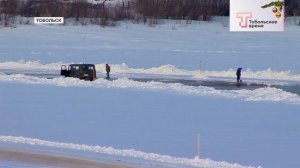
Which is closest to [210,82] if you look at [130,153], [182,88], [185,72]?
[182,88]

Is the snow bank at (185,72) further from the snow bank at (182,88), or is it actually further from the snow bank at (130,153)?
the snow bank at (130,153)

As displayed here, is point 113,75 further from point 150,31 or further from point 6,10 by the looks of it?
point 6,10

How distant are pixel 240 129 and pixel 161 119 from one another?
297cm

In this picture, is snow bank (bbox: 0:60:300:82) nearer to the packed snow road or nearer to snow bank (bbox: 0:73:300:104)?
the packed snow road

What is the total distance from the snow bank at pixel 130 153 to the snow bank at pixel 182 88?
1180 centimetres

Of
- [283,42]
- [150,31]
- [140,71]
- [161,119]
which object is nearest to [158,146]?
[161,119]

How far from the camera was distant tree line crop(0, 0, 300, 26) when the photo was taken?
73.7 meters

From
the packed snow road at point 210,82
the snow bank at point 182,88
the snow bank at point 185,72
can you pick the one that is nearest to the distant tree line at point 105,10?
the snow bank at point 185,72

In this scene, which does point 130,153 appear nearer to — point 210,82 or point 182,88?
point 182,88

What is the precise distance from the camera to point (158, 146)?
54.2 feet

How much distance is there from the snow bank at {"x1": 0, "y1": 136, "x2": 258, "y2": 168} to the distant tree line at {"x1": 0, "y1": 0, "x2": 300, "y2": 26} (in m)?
55.8

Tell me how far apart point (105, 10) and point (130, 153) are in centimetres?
6162

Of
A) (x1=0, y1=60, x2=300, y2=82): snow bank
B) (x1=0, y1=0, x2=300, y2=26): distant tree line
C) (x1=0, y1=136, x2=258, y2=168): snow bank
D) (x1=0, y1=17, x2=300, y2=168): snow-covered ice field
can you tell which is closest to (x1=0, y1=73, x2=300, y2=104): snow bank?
(x1=0, y1=17, x2=300, y2=168): snow-covered ice field

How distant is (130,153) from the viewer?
15414 millimetres
